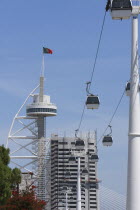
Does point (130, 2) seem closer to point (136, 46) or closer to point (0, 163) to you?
point (136, 46)

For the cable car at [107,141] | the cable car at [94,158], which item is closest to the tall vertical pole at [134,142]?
the cable car at [107,141]

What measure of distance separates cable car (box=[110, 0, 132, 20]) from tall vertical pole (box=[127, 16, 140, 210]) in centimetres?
136

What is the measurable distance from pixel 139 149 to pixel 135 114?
0.80m

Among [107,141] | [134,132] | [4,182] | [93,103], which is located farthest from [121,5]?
[4,182]

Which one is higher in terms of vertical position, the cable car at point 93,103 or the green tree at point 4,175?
the cable car at point 93,103

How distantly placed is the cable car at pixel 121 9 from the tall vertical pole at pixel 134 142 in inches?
53.6

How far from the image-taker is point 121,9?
1563 centimetres

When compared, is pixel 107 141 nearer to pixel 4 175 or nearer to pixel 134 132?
pixel 134 132

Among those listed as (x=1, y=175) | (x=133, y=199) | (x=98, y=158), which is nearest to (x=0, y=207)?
(x=1, y=175)

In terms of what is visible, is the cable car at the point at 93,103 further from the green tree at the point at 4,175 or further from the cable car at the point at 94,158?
the green tree at the point at 4,175

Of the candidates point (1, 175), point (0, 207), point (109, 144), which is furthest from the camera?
point (0, 207)

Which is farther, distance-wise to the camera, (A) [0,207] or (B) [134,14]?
(A) [0,207]

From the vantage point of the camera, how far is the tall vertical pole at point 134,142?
16797 mm

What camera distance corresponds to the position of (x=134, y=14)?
17.0 meters
